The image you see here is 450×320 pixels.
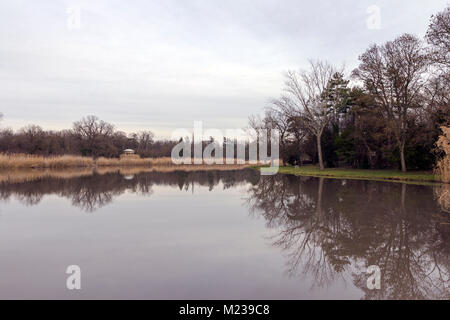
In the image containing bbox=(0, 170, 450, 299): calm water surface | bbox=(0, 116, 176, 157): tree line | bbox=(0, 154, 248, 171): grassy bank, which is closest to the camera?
bbox=(0, 170, 450, 299): calm water surface

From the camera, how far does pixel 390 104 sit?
22.7m

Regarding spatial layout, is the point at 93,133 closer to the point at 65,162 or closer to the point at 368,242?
the point at 65,162

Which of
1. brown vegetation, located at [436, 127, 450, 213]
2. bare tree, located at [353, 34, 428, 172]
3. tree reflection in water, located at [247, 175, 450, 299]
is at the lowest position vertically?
tree reflection in water, located at [247, 175, 450, 299]

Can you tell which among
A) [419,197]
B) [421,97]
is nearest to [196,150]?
[421,97]

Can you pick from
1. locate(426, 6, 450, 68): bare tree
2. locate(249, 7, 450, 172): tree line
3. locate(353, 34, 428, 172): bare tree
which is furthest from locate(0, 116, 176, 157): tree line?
locate(426, 6, 450, 68): bare tree

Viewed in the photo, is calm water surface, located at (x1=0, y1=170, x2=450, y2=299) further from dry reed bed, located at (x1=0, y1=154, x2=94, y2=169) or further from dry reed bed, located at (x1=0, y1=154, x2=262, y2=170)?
dry reed bed, located at (x1=0, y1=154, x2=262, y2=170)

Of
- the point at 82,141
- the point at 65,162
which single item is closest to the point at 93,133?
the point at 82,141

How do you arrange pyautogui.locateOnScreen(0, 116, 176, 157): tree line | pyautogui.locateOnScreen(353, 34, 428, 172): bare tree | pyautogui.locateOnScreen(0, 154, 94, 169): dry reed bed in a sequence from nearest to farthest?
pyautogui.locateOnScreen(353, 34, 428, 172): bare tree → pyautogui.locateOnScreen(0, 154, 94, 169): dry reed bed → pyautogui.locateOnScreen(0, 116, 176, 157): tree line

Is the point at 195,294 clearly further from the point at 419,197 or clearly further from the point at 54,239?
the point at 419,197

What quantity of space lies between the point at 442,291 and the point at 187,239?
3.97m

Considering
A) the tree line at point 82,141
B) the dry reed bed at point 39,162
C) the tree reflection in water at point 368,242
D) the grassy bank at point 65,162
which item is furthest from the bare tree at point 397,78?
the tree line at point 82,141

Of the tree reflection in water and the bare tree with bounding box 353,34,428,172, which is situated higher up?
the bare tree with bounding box 353,34,428,172

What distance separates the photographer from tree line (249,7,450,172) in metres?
18.5

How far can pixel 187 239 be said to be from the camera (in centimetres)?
576
